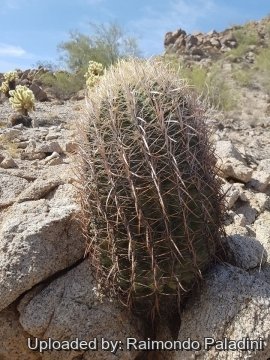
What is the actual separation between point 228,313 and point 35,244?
51.1 inches

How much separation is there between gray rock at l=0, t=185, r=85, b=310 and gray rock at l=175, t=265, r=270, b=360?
89 centimetres

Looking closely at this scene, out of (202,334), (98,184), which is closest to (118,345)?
(202,334)

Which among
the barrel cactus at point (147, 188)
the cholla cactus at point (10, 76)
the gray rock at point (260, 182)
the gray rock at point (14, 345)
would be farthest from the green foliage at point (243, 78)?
the gray rock at point (14, 345)

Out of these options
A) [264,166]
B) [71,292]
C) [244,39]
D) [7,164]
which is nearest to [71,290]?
[71,292]

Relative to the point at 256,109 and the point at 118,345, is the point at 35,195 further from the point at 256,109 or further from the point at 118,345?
the point at 256,109

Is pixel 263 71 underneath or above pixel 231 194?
underneath

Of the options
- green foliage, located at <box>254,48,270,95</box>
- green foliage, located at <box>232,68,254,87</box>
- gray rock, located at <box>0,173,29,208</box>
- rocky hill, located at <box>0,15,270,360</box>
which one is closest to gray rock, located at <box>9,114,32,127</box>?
gray rock, located at <box>0,173,29,208</box>

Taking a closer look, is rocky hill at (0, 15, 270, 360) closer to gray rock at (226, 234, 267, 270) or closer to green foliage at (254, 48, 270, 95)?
gray rock at (226, 234, 267, 270)

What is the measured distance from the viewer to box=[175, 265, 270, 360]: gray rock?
9.42 feet

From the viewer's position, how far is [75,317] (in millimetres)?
3102

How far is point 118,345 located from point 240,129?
8.04m

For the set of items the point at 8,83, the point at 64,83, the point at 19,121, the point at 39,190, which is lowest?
the point at 64,83

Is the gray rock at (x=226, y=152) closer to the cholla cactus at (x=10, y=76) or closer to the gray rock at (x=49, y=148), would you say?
the gray rock at (x=49, y=148)

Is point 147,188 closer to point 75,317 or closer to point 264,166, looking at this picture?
point 75,317
